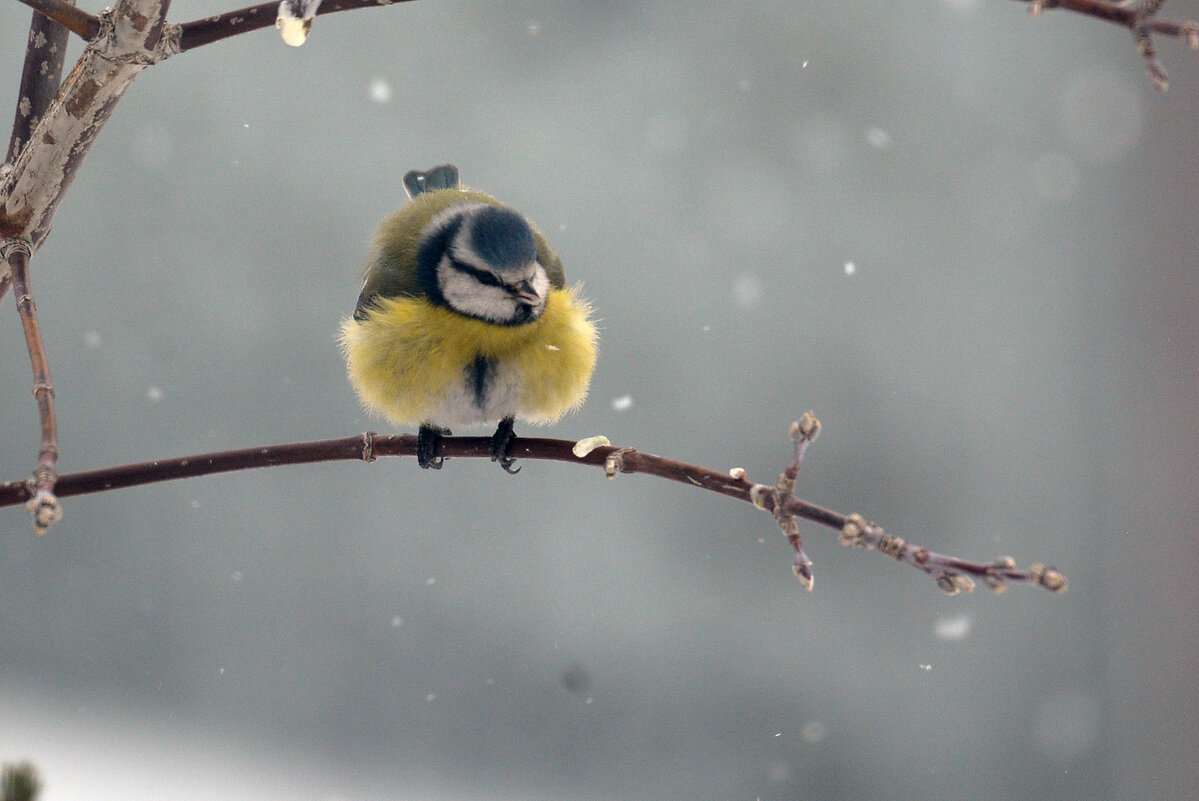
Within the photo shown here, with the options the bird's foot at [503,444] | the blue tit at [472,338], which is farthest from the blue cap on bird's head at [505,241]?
the bird's foot at [503,444]

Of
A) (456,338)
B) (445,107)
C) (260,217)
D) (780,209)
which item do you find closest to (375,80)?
(445,107)

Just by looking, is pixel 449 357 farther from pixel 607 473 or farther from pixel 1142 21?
pixel 1142 21

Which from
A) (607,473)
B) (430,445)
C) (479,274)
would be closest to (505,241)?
(479,274)

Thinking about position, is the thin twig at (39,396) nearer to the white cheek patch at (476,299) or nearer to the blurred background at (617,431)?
the white cheek patch at (476,299)

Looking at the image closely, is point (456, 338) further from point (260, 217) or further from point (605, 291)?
point (260, 217)

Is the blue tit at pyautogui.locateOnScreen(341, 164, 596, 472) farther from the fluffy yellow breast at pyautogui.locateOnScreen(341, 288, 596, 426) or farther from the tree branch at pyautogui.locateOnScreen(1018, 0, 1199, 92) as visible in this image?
the tree branch at pyautogui.locateOnScreen(1018, 0, 1199, 92)

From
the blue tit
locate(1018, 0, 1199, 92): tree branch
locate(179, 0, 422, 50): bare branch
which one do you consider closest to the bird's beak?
the blue tit
